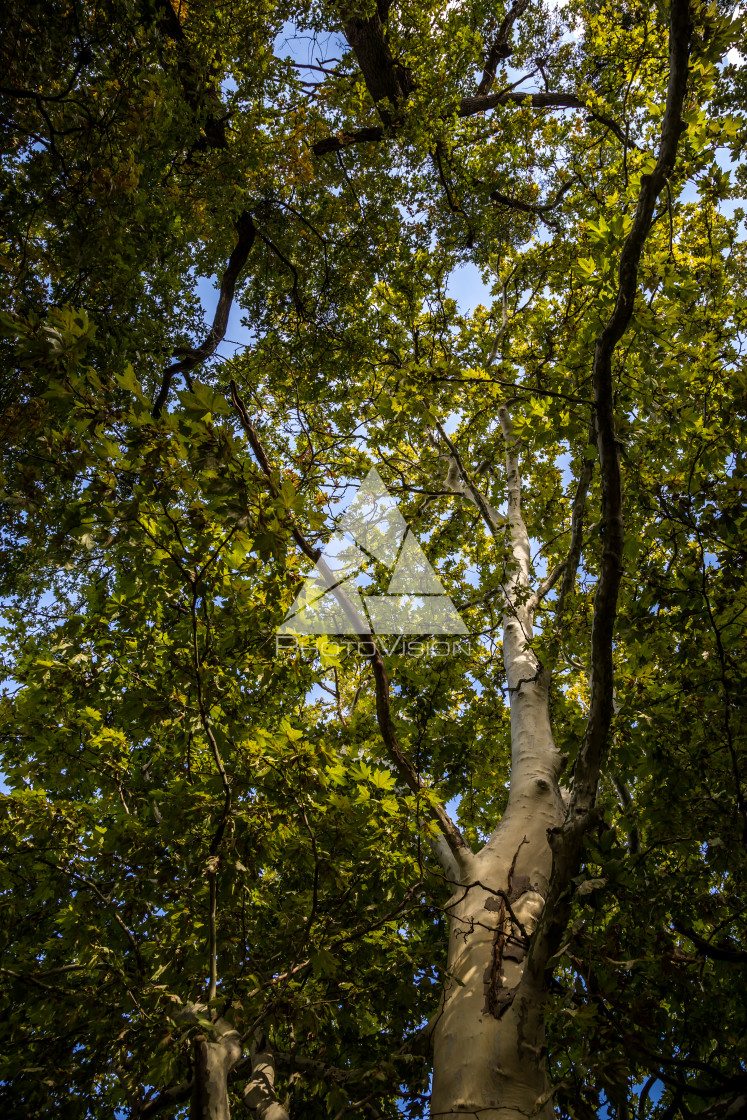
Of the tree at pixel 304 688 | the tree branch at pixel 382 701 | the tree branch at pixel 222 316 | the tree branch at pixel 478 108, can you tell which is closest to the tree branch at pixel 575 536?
the tree at pixel 304 688

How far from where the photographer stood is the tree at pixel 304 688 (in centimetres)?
230

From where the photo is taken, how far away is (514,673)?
461 centimetres

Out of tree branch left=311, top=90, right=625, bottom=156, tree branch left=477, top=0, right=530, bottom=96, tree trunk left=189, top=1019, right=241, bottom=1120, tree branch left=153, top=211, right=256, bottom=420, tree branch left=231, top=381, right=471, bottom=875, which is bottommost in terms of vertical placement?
tree trunk left=189, top=1019, right=241, bottom=1120

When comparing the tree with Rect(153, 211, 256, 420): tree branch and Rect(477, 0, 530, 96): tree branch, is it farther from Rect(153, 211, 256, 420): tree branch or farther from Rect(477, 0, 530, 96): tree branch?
Rect(477, 0, 530, 96): tree branch

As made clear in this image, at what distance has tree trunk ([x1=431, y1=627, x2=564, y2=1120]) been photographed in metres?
2.28

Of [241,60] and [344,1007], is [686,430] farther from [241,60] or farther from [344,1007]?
[241,60]

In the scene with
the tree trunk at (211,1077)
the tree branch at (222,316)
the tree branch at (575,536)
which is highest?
the tree branch at (222,316)

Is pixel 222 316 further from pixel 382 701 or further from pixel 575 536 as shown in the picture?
pixel 382 701

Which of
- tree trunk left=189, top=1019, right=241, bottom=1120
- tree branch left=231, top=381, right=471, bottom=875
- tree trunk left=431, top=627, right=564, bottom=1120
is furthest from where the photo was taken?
tree branch left=231, top=381, right=471, bottom=875

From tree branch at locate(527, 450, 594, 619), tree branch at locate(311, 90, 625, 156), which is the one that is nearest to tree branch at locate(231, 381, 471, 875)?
tree branch at locate(527, 450, 594, 619)

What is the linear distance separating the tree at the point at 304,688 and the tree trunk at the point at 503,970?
0.02m

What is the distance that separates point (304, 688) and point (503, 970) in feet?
6.88

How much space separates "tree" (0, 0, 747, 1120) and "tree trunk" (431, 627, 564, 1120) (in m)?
0.02

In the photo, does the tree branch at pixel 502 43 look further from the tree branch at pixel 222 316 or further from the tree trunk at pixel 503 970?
the tree trunk at pixel 503 970
